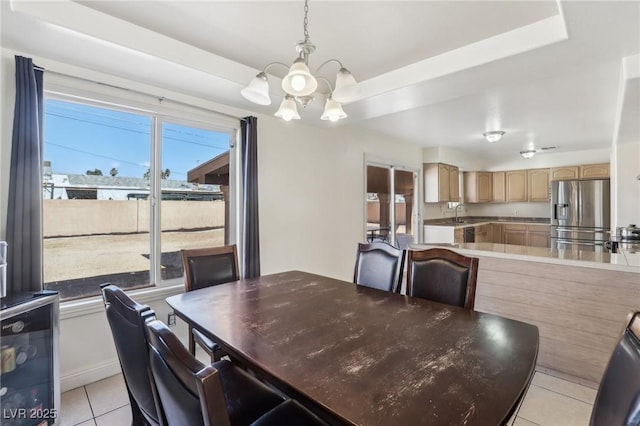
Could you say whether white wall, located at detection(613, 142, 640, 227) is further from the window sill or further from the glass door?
the window sill

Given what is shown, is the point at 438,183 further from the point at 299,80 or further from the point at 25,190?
the point at 25,190

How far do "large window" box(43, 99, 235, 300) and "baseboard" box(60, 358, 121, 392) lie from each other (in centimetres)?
55

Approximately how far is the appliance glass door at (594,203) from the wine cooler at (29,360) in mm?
7661

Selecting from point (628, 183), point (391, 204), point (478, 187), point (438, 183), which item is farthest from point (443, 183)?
point (628, 183)

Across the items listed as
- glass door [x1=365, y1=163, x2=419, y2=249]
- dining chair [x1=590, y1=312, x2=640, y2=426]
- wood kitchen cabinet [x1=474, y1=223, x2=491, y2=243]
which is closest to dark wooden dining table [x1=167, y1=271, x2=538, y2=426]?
dining chair [x1=590, y1=312, x2=640, y2=426]

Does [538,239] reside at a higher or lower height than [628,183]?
lower

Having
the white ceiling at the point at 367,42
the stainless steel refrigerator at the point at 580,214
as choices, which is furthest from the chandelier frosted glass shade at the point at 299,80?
the stainless steel refrigerator at the point at 580,214

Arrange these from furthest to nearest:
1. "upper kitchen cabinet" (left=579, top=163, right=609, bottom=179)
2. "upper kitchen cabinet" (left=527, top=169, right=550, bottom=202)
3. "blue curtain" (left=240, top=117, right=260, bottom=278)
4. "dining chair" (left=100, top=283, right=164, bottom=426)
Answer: "upper kitchen cabinet" (left=527, top=169, right=550, bottom=202) < "upper kitchen cabinet" (left=579, top=163, right=609, bottom=179) < "blue curtain" (left=240, top=117, right=260, bottom=278) < "dining chair" (left=100, top=283, right=164, bottom=426)

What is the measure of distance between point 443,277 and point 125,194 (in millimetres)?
2557

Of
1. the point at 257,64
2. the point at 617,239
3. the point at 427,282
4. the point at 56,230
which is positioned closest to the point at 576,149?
the point at 617,239

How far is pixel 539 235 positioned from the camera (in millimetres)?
6688

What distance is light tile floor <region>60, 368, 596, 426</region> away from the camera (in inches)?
74.5

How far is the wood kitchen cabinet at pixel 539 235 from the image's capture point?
658 centimetres

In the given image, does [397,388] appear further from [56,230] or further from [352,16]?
[56,230]
